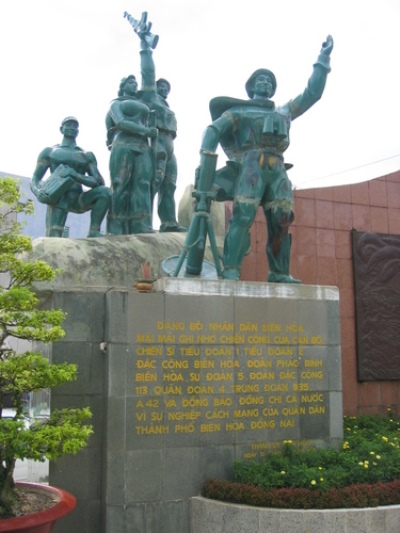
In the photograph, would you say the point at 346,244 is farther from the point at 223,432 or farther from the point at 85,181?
the point at 223,432

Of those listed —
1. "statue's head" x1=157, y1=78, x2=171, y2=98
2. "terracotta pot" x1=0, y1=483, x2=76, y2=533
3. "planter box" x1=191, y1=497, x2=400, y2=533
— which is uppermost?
"statue's head" x1=157, y1=78, x2=171, y2=98

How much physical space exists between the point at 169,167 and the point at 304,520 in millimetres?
6778

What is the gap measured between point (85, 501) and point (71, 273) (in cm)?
266

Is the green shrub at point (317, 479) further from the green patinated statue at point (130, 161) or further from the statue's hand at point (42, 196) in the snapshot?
the statue's hand at point (42, 196)

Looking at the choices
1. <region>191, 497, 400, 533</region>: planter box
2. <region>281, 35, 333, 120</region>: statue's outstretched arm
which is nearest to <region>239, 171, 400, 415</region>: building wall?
<region>281, 35, 333, 120</region>: statue's outstretched arm

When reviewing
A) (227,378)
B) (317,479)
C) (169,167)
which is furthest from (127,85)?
(317,479)

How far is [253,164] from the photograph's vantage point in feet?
22.5

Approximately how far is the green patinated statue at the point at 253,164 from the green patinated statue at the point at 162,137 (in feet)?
10.2

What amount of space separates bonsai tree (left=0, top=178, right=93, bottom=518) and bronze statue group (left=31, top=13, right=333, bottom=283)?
2.31 meters

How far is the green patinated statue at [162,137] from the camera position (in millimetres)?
9953

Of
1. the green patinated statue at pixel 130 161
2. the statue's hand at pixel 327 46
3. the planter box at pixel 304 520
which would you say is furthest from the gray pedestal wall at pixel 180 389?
Result: the green patinated statue at pixel 130 161

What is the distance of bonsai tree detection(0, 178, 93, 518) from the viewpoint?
4363 millimetres

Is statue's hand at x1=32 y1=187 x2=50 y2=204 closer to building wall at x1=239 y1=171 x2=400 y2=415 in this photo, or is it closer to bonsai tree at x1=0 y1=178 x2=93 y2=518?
building wall at x1=239 y1=171 x2=400 y2=415

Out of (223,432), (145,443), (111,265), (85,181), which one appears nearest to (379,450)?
(223,432)
